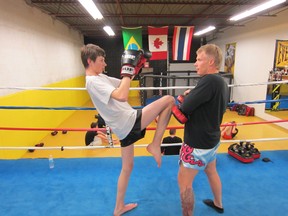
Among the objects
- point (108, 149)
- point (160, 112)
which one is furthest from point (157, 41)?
point (160, 112)

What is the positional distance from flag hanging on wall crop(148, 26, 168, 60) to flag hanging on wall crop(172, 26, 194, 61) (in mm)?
318

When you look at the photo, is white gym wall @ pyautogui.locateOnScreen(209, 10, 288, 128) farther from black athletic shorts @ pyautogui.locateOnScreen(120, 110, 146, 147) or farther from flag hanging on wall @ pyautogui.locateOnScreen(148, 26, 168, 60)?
black athletic shorts @ pyautogui.locateOnScreen(120, 110, 146, 147)

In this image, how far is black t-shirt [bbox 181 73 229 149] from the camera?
113 centimetres

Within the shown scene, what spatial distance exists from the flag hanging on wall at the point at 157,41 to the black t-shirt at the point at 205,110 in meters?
5.39

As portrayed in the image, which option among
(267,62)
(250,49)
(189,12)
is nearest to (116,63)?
(189,12)

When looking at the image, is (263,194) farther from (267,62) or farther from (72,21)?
(72,21)

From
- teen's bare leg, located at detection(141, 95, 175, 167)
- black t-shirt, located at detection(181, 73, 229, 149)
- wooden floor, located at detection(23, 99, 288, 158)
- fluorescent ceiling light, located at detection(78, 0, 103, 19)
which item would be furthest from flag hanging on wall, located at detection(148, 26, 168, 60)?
black t-shirt, located at detection(181, 73, 229, 149)

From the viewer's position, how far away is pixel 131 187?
73.7 inches

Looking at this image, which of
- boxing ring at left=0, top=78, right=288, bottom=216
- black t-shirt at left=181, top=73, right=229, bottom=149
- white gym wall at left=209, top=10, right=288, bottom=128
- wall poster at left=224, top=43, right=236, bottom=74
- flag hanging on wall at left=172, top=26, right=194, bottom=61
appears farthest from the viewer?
wall poster at left=224, top=43, right=236, bottom=74

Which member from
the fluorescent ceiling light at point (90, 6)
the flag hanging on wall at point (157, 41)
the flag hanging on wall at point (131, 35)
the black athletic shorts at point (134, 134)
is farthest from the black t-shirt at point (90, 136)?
the flag hanging on wall at point (131, 35)

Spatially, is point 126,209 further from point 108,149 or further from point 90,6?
point 90,6

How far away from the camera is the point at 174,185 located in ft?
6.20

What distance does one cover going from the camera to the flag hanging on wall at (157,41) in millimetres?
6453

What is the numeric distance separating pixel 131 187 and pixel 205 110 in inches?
41.6
